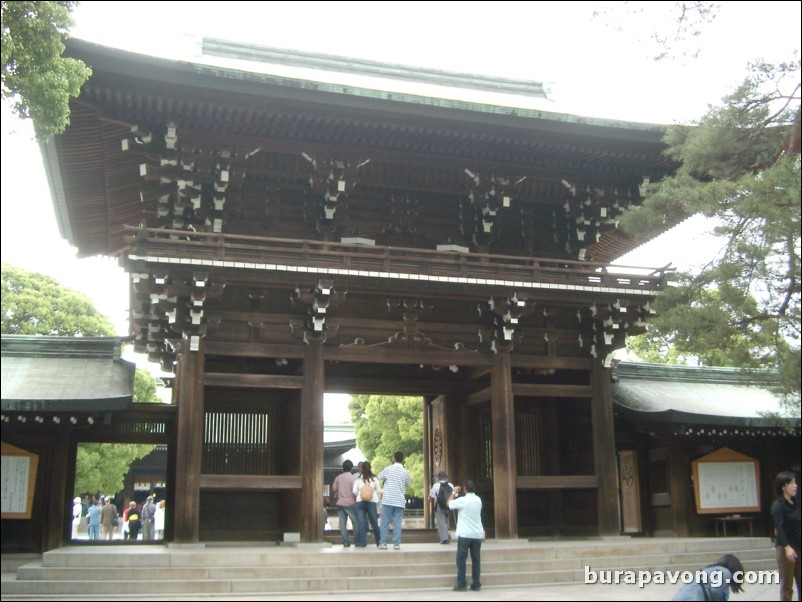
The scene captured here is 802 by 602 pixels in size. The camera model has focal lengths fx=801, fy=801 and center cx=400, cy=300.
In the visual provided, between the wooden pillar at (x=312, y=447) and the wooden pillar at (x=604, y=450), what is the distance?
5.86m

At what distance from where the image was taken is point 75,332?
101 feet

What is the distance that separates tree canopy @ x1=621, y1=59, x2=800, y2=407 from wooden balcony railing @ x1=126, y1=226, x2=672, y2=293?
120 inches

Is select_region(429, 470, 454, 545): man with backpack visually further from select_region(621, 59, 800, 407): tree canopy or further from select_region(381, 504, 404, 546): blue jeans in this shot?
select_region(621, 59, 800, 407): tree canopy

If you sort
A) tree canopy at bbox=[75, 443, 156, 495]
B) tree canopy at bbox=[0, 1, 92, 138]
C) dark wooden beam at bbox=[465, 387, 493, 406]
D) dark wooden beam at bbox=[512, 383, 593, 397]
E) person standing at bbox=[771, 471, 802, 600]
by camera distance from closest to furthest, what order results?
1. person standing at bbox=[771, 471, 802, 600]
2. tree canopy at bbox=[0, 1, 92, 138]
3. dark wooden beam at bbox=[512, 383, 593, 397]
4. dark wooden beam at bbox=[465, 387, 493, 406]
5. tree canopy at bbox=[75, 443, 156, 495]

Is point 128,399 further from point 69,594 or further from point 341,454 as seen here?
point 341,454

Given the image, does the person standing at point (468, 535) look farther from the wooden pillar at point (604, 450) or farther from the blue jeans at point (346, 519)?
the wooden pillar at point (604, 450)

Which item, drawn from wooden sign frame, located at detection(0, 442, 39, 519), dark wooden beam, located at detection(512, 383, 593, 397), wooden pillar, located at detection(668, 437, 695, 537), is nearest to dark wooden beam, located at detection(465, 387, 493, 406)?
dark wooden beam, located at detection(512, 383, 593, 397)

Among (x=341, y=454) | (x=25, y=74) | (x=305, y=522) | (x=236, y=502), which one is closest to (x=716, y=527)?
(x=305, y=522)

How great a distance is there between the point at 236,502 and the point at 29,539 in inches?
151

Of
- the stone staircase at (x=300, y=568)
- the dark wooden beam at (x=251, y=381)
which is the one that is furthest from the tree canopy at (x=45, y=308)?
the stone staircase at (x=300, y=568)

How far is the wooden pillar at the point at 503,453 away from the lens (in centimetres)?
1570

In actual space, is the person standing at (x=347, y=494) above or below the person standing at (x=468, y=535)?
above

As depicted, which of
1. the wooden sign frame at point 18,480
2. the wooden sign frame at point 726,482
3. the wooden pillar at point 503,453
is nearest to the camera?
the wooden sign frame at point 18,480

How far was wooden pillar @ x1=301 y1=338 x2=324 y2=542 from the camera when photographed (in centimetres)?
1439
